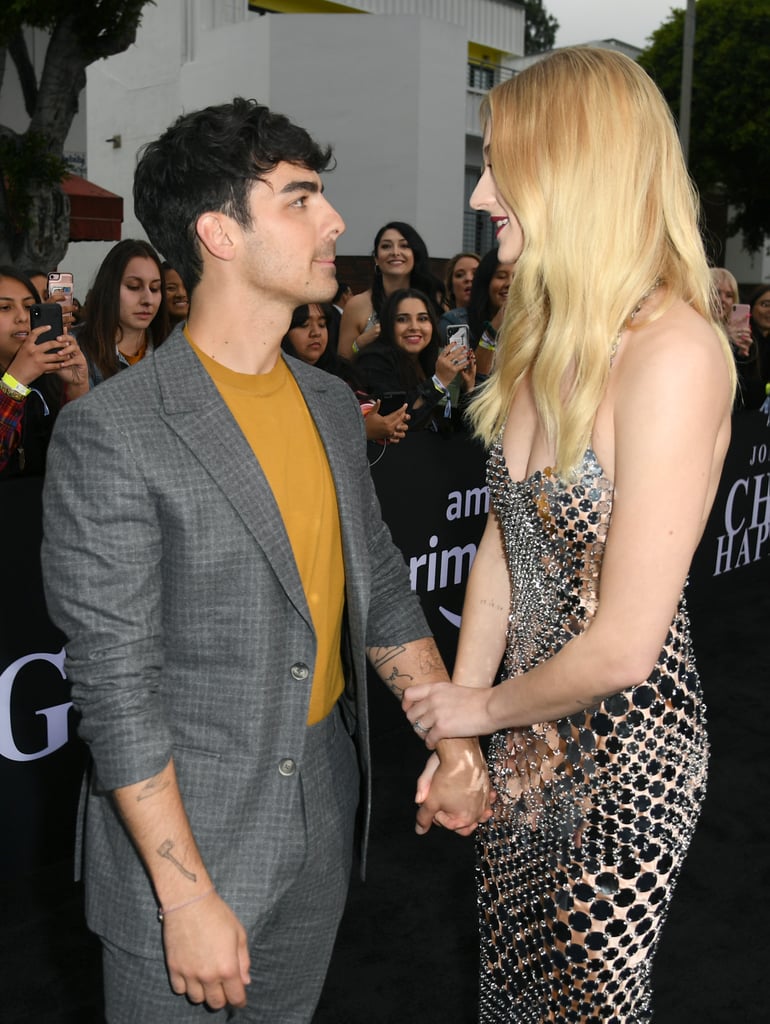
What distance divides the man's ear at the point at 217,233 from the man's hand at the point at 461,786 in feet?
3.26

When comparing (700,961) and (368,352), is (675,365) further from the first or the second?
(368,352)

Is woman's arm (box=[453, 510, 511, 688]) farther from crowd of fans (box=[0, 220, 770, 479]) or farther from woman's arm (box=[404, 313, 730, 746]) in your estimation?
crowd of fans (box=[0, 220, 770, 479])

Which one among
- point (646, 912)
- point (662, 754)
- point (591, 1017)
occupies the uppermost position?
point (662, 754)

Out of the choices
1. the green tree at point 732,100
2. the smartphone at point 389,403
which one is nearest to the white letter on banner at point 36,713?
the smartphone at point 389,403

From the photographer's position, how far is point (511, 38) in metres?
26.9

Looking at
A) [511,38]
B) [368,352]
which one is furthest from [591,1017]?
[511,38]

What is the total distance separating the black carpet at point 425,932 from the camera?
299 centimetres

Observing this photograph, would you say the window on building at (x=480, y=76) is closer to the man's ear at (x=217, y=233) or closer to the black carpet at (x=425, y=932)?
the black carpet at (x=425, y=932)

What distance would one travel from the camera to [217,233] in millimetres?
1767

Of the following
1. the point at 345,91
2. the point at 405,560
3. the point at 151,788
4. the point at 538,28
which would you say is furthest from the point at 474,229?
the point at 538,28

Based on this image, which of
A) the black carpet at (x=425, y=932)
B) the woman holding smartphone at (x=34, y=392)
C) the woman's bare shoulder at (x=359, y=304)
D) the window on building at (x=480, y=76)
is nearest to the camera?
the black carpet at (x=425, y=932)

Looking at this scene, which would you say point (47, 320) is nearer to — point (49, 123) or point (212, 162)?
point (212, 162)

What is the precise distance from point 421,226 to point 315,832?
18.4 m

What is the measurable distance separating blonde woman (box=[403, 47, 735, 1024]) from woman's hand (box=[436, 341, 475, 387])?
10.1ft
